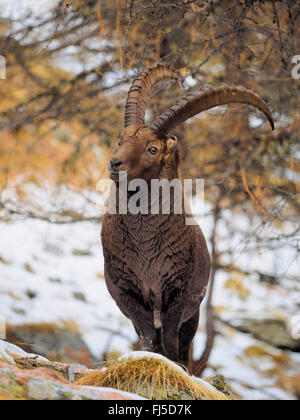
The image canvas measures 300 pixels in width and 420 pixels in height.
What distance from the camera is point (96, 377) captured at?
10.1 ft

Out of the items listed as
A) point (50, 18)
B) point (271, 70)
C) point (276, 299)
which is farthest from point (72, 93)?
point (276, 299)


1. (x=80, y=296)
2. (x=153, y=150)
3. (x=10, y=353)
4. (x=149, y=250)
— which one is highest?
(x=153, y=150)

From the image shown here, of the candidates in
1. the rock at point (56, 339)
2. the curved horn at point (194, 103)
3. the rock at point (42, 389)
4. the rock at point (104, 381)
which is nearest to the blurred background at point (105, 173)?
the rock at point (56, 339)

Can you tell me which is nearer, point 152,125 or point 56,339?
point 152,125

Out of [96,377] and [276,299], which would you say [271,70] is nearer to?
[96,377]

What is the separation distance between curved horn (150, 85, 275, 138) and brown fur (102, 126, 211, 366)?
0.09 metres

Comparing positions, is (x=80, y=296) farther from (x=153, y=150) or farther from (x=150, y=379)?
(x=150, y=379)

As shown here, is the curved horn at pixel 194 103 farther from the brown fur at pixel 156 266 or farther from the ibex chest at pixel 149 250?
the ibex chest at pixel 149 250

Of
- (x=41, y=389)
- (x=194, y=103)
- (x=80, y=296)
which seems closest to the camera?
(x=41, y=389)

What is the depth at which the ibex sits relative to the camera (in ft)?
11.6

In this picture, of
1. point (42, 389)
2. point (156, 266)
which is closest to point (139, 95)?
point (156, 266)

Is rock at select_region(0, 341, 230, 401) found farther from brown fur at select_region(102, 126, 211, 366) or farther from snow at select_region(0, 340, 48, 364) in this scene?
brown fur at select_region(102, 126, 211, 366)

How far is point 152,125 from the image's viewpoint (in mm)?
3488

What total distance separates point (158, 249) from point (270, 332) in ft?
21.3
